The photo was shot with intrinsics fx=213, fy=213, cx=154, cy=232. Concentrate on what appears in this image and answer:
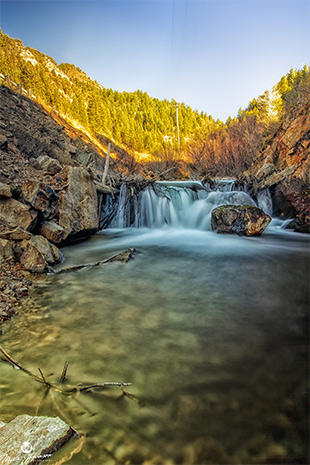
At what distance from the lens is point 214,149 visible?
19.6 m

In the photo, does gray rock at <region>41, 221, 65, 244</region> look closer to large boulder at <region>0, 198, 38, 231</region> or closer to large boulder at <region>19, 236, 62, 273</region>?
large boulder at <region>0, 198, 38, 231</region>

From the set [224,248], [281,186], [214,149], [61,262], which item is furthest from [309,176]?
[214,149]

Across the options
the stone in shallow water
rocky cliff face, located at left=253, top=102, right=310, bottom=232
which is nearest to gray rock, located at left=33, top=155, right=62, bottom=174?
the stone in shallow water

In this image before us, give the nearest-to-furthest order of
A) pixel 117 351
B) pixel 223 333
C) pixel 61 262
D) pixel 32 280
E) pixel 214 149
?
pixel 117 351 → pixel 223 333 → pixel 32 280 → pixel 61 262 → pixel 214 149

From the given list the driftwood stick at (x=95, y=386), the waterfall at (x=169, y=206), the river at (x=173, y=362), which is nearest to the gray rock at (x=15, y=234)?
the river at (x=173, y=362)

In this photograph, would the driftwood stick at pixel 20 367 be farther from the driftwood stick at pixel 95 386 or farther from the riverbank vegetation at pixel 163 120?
the riverbank vegetation at pixel 163 120

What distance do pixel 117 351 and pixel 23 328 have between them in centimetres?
111

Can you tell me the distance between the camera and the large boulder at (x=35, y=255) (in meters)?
3.66

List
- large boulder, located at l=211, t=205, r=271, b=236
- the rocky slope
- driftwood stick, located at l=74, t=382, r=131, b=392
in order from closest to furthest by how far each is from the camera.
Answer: driftwood stick, located at l=74, t=382, r=131, b=392, the rocky slope, large boulder, located at l=211, t=205, r=271, b=236

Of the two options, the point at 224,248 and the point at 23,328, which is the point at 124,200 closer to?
the point at 224,248

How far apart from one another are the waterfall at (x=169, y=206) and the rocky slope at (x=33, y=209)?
126 centimetres

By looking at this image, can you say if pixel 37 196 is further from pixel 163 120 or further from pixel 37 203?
pixel 163 120

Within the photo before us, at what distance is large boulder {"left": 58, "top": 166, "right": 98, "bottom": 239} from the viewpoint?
5668 millimetres

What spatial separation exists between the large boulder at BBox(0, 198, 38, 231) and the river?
4.63ft
